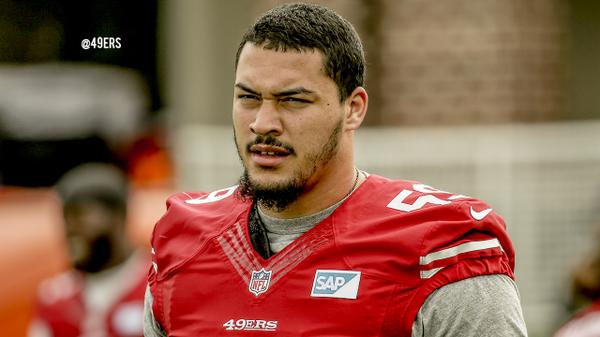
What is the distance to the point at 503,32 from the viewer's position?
32.0ft

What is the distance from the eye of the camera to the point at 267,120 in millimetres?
3682

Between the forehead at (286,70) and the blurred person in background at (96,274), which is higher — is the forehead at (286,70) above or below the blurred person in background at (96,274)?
above

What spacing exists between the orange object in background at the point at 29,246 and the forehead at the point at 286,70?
4.40 metres

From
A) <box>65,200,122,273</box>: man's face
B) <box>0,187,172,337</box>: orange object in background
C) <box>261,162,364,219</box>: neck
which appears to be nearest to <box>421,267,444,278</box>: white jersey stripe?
<box>261,162,364,219</box>: neck

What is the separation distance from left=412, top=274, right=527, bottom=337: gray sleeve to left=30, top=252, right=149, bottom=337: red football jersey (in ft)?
10.5

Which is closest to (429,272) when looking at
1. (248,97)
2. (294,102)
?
(294,102)

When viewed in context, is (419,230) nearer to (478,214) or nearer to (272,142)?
(478,214)

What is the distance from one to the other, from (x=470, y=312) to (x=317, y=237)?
1.65ft

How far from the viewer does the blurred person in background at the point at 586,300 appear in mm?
5879

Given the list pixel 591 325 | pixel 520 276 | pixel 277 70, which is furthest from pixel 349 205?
pixel 520 276

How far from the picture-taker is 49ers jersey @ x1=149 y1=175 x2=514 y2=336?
11.6 feet

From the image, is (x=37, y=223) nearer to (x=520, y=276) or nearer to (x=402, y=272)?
(x=520, y=276)

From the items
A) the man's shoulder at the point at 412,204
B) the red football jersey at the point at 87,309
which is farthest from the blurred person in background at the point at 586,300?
the man's shoulder at the point at 412,204

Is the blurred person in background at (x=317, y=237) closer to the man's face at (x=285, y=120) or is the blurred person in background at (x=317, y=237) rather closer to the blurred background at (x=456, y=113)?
the man's face at (x=285, y=120)
